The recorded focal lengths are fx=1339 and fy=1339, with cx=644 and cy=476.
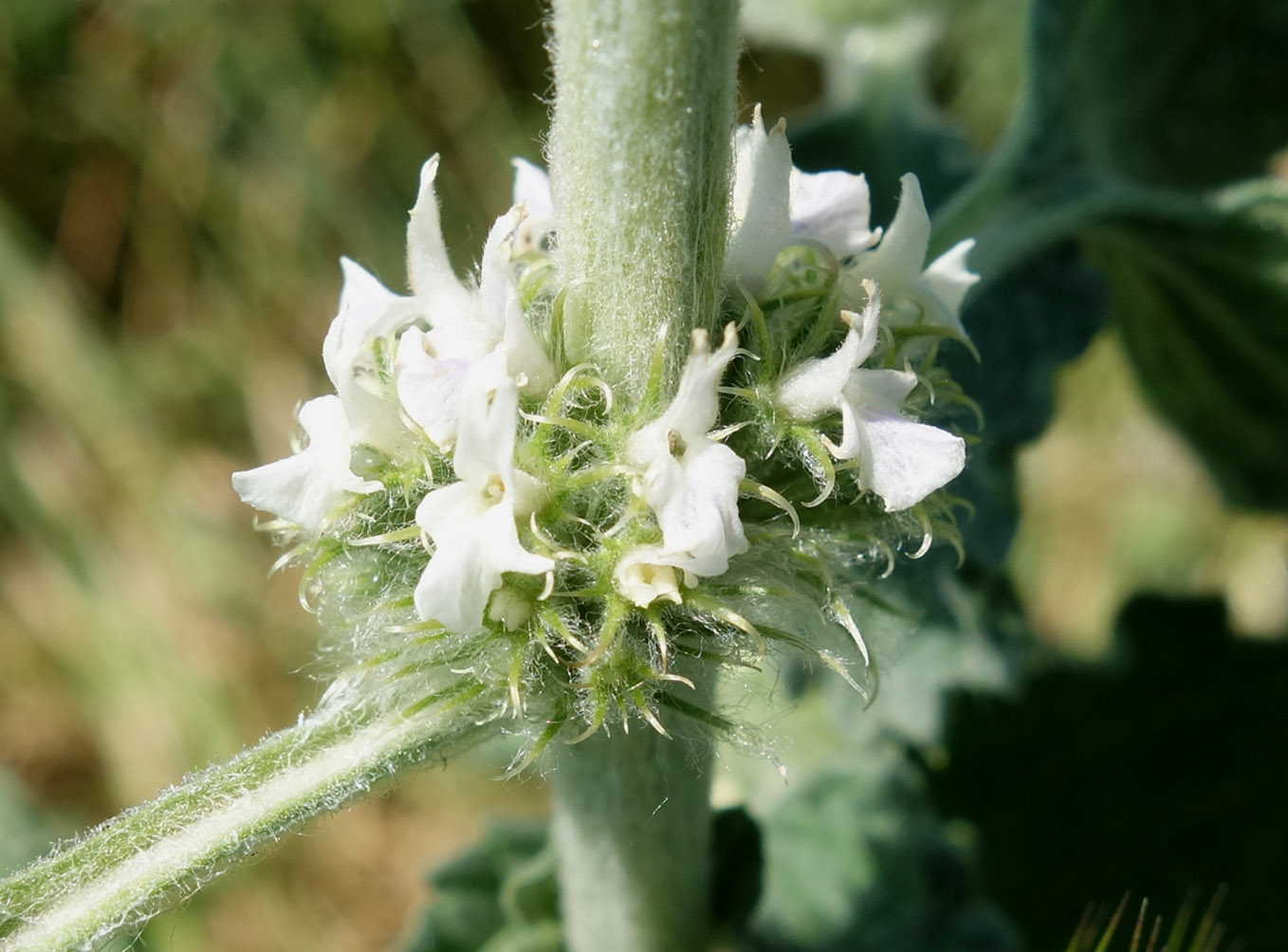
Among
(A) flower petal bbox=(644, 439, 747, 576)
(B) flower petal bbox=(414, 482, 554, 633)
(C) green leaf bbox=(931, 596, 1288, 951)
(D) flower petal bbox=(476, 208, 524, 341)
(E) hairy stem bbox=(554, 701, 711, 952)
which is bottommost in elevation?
(C) green leaf bbox=(931, 596, 1288, 951)

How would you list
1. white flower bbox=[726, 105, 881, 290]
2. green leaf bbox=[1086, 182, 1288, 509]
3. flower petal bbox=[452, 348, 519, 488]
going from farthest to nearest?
green leaf bbox=[1086, 182, 1288, 509], white flower bbox=[726, 105, 881, 290], flower petal bbox=[452, 348, 519, 488]

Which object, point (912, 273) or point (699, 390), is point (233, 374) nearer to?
point (912, 273)

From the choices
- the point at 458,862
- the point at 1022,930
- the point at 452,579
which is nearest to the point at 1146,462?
the point at 1022,930

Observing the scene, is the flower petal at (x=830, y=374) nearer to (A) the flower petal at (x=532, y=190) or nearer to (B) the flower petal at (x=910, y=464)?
(B) the flower petal at (x=910, y=464)

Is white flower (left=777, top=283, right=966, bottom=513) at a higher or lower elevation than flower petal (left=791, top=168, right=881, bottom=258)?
lower

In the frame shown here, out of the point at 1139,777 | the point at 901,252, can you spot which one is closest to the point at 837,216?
the point at 901,252

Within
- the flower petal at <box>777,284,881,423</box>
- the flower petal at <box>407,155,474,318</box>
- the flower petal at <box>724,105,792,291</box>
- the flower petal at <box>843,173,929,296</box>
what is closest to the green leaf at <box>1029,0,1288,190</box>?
the flower petal at <box>843,173,929,296</box>

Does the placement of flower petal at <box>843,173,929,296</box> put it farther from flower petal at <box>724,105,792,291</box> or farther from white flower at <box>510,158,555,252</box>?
white flower at <box>510,158,555,252</box>
